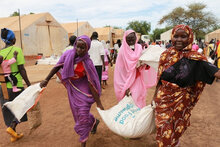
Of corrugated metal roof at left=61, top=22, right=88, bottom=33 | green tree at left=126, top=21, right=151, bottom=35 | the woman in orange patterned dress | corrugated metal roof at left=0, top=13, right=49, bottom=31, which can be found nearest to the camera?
the woman in orange patterned dress

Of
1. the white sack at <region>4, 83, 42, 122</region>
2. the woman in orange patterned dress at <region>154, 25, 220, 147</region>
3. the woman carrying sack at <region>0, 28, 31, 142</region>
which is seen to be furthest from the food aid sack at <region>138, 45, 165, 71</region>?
the woman carrying sack at <region>0, 28, 31, 142</region>

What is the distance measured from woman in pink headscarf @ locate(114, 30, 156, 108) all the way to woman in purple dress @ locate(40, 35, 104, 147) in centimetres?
73

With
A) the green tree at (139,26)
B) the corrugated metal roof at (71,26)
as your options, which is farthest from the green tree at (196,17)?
the green tree at (139,26)

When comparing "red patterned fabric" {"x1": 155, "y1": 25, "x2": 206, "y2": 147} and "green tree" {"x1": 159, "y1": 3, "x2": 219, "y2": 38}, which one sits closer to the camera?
"red patterned fabric" {"x1": 155, "y1": 25, "x2": 206, "y2": 147}

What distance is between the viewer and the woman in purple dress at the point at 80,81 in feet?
9.12

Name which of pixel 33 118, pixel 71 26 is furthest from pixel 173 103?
pixel 71 26

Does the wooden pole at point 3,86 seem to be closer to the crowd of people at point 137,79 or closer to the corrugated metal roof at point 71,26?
the crowd of people at point 137,79

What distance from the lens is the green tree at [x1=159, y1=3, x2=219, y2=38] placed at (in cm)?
3114

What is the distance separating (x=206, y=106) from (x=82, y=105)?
3.55 metres

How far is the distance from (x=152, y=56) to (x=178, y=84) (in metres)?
1.08

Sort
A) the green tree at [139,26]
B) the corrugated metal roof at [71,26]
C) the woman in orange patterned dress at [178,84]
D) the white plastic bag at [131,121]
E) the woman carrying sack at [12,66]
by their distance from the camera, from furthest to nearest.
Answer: the green tree at [139,26] < the corrugated metal roof at [71,26] < the woman carrying sack at [12,66] < the white plastic bag at [131,121] < the woman in orange patterned dress at [178,84]

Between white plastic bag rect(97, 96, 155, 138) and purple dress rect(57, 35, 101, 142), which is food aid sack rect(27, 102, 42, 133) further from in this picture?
white plastic bag rect(97, 96, 155, 138)

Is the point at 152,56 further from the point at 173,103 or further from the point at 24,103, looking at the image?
the point at 24,103

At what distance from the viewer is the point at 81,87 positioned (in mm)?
2930
